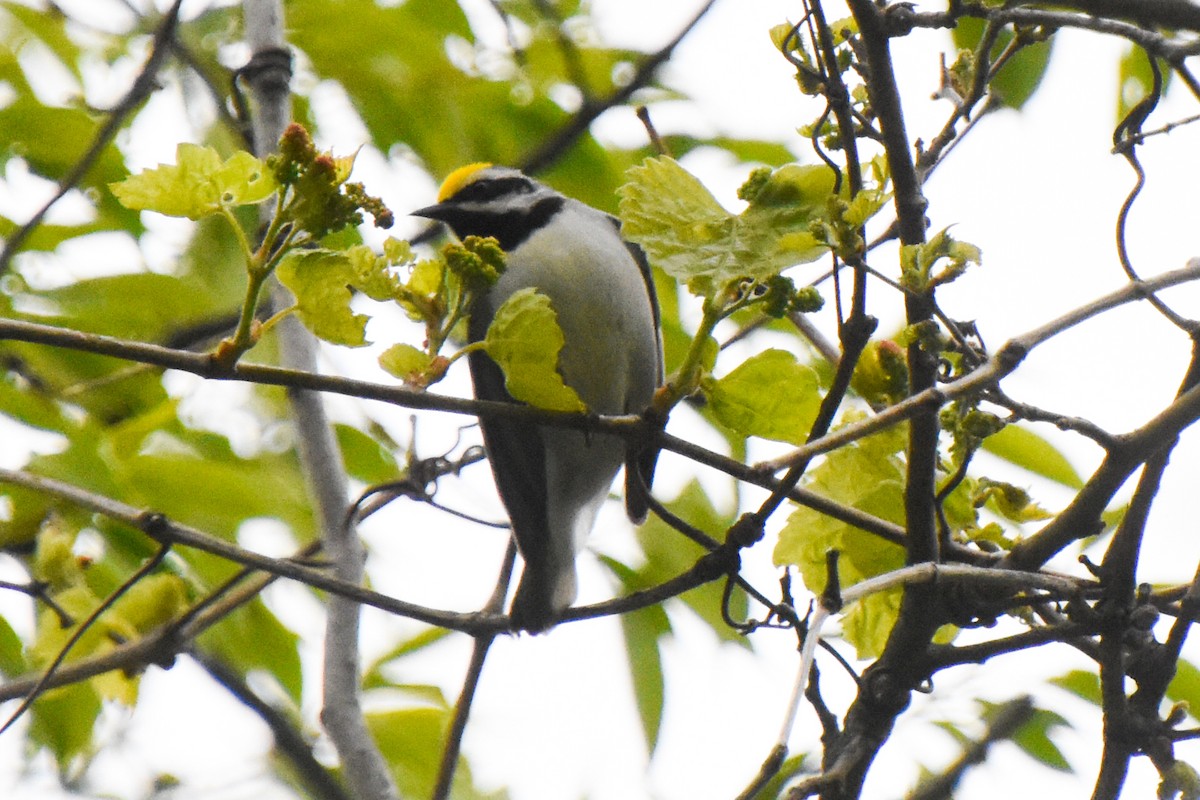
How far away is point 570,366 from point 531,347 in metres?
1.59

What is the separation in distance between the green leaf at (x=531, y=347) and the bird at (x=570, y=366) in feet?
4.16

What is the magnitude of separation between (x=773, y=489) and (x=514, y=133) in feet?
5.64

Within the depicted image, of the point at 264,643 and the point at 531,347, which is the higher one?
Result: the point at 531,347

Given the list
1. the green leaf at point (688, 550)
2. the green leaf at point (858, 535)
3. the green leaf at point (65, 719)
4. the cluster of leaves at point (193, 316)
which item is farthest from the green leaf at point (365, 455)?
the green leaf at point (858, 535)

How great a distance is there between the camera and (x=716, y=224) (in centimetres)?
163

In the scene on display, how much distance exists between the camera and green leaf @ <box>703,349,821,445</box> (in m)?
1.79

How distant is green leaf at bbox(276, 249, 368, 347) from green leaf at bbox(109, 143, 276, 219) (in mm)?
98

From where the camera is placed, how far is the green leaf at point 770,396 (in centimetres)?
179

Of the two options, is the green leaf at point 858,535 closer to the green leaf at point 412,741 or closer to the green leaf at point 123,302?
the green leaf at point 412,741

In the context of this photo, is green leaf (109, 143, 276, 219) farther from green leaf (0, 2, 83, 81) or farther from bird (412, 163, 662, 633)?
green leaf (0, 2, 83, 81)

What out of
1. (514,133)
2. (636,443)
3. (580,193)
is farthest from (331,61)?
(636,443)

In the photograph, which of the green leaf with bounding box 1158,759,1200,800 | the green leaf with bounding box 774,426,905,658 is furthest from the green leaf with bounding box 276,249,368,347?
the green leaf with bounding box 1158,759,1200,800

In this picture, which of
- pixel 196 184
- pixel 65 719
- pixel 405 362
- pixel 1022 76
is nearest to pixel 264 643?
pixel 65 719

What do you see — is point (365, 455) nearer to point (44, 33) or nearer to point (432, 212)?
point (432, 212)
